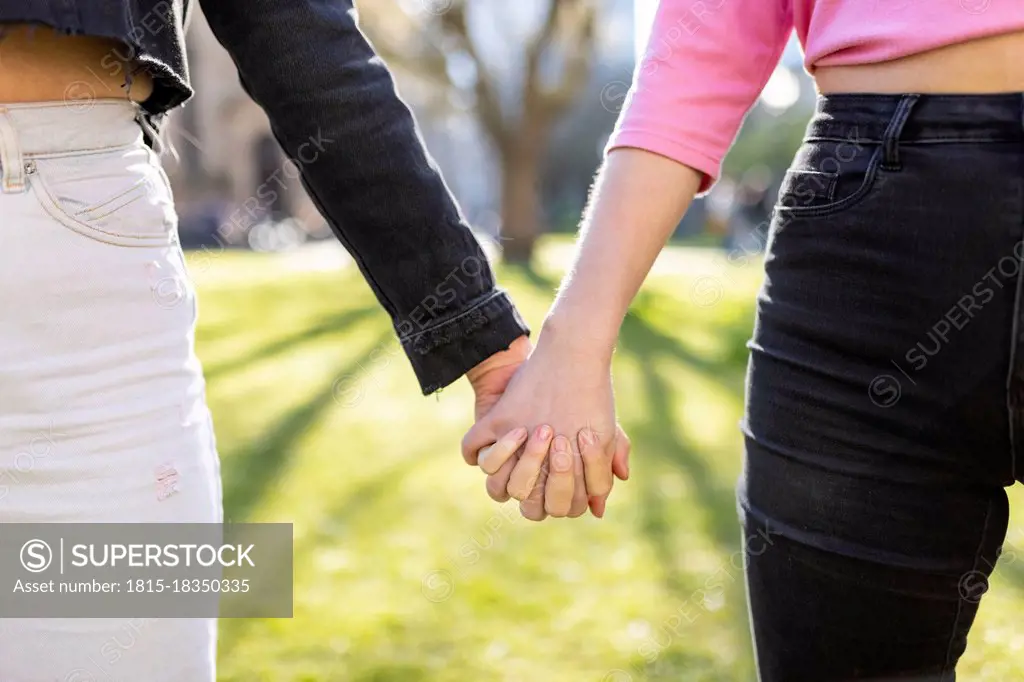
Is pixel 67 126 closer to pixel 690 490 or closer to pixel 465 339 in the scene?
pixel 465 339

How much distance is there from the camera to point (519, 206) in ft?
54.3

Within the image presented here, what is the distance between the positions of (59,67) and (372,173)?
17.6 inches

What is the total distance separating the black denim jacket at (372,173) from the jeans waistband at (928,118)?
0.58 meters

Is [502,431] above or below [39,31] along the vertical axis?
below

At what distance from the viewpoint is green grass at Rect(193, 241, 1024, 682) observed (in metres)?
2.99

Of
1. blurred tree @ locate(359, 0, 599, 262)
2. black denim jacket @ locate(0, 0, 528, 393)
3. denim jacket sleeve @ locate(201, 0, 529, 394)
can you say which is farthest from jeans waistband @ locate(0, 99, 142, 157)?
blurred tree @ locate(359, 0, 599, 262)

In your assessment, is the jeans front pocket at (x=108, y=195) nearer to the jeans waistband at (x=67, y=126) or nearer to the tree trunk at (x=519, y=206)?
the jeans waistband at (x=67, y=126)

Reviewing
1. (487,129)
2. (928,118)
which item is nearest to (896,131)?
(928,118)

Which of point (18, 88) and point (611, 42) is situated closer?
point (18, 88)

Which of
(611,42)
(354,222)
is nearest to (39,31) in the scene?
(354,222)

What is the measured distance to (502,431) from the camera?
1502 millimetres

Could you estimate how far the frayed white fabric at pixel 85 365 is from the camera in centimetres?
113

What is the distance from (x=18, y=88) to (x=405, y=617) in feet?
7.79

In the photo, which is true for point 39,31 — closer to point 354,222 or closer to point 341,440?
point 354,222
